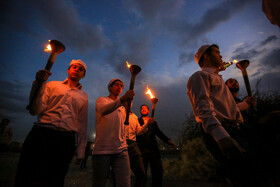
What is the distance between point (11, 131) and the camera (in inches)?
371

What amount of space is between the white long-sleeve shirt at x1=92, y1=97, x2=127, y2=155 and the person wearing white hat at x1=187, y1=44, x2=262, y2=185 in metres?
1.56

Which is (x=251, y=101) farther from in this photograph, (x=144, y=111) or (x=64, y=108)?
(x=144, y=111)

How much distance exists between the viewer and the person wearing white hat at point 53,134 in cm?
210

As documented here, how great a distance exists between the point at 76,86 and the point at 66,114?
75 cm

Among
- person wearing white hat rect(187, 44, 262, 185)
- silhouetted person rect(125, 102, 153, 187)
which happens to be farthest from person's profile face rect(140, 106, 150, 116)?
person wearing white hat rect(187, 44, 262, 185)

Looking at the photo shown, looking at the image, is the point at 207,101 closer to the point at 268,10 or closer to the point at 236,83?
the point at 268,10

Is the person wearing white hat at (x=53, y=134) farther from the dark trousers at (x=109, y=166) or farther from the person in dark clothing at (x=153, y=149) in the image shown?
the person in dark clothing at (x=153, y=149)

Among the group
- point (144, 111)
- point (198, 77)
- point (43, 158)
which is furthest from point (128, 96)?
point (144, 111)

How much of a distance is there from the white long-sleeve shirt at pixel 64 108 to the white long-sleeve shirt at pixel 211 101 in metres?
2.03

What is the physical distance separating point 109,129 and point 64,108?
0.98 m

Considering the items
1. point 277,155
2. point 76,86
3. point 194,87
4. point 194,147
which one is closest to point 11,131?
point 76,86

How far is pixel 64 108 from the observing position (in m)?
2.61

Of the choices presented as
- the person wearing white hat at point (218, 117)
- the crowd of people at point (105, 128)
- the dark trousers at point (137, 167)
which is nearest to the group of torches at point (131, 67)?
the crowd of people at point (105, 128)

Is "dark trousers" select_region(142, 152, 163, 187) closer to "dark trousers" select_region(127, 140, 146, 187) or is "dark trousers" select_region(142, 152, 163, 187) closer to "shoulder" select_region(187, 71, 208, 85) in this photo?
"dark trousers" select_region(127, 140, 146, 187)
